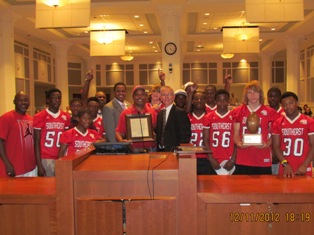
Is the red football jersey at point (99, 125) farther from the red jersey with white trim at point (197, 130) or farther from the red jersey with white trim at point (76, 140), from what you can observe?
the red jersey with white trim at point (197, 130)

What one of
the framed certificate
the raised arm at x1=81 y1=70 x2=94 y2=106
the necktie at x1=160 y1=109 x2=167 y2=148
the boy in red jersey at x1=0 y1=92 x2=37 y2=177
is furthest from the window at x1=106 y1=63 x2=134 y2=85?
the framed certificate

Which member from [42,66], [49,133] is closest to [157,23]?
[42,66]

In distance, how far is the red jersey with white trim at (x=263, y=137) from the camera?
325cm

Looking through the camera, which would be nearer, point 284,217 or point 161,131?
point 284,217

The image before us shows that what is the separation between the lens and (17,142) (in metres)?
3.72

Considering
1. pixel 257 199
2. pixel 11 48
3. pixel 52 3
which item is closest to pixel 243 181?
pixel 257 199

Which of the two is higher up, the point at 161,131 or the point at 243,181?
the point at 161,131

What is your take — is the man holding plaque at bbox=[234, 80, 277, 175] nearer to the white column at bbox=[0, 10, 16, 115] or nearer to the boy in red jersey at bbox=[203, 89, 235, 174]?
the boy in red jersey at bbox=[203, 89, 235, 174]

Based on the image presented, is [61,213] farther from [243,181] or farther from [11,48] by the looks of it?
[11,48]

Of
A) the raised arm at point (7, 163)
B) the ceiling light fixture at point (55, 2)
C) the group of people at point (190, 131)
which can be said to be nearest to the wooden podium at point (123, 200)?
the group of people at point (190, 131)

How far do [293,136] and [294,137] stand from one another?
0.01 meters

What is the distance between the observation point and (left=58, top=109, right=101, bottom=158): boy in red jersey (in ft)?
11.6

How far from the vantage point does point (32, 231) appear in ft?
7.25

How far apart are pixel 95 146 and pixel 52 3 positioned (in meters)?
3.59
